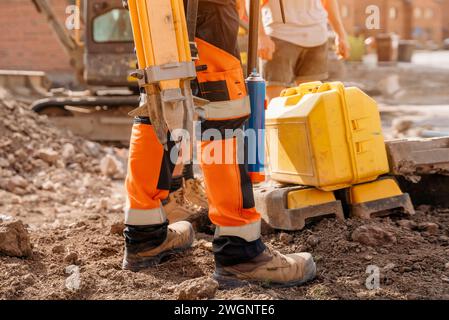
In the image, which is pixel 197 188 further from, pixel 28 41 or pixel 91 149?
pixel 28 41

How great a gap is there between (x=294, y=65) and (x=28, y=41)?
16.8 metres

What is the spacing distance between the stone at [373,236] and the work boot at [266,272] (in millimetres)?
516

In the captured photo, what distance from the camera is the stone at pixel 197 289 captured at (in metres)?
2.44

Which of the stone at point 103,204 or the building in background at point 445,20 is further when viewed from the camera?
the building in background at point 445,20

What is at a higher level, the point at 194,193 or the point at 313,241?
the point at 194,193

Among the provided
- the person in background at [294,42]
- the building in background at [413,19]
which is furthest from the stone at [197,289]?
the building in background at [413,19]

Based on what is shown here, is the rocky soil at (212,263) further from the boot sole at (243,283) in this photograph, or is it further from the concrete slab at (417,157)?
the concrete slab at (417,157)

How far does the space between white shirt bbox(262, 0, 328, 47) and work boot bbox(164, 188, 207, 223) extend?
1.44 m

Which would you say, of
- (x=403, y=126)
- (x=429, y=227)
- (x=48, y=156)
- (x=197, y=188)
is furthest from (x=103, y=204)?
(x=403, y=126)

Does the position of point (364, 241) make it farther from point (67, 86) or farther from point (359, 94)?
point (67, 86)

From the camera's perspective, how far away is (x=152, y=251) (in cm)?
298

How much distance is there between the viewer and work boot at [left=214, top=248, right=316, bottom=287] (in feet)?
Answer: 8.79

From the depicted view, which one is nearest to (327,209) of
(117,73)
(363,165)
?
(363,165)

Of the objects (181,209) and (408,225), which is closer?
(408,225)
